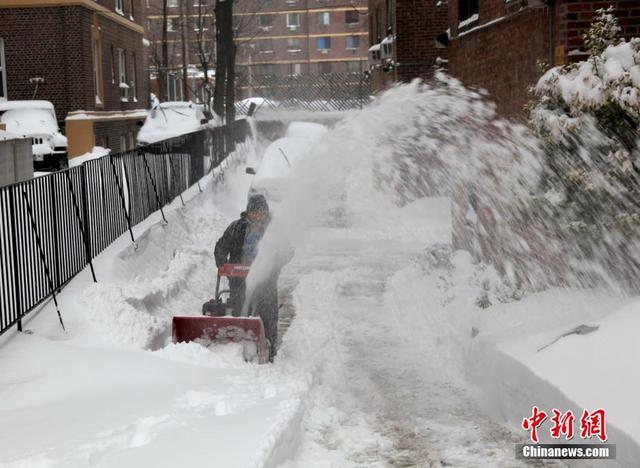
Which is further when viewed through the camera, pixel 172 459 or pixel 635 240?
pixel 635 240

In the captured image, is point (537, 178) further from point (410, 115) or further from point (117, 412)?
point (410, 115)

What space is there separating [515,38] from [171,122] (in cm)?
2211

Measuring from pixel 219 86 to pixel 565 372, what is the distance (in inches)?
1158

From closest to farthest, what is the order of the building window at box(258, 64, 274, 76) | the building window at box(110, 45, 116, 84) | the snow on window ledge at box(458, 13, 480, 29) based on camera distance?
the snow on window ledge at box(458, 13, 480, 29), the building window at box(110, 45, 116, 84), the building window at box(258, 64, 274, 76)

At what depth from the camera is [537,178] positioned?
8695 mm

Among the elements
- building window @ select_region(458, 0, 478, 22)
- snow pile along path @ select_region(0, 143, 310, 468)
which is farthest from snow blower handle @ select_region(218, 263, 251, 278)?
building window @ select_region(458, 0, 478, 22)

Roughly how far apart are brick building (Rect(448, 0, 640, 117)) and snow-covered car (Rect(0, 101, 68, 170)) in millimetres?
11487

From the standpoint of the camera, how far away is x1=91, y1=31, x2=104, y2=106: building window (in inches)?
1210

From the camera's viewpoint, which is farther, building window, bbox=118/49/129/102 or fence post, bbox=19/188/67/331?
building window, bbox=118/49/129/102

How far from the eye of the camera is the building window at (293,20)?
8250 centimetres

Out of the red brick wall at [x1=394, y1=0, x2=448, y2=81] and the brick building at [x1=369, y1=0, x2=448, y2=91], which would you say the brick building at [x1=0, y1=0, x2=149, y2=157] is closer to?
the brick building at [x1=369, y1=0, x2=448, y2=91]

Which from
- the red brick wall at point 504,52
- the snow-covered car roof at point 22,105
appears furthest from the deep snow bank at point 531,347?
the snow-covered car roof at point 22,105

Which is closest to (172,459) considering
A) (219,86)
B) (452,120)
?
(452,120)

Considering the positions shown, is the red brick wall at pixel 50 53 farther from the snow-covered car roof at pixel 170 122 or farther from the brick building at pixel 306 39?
the brick building at pixel 306 39
